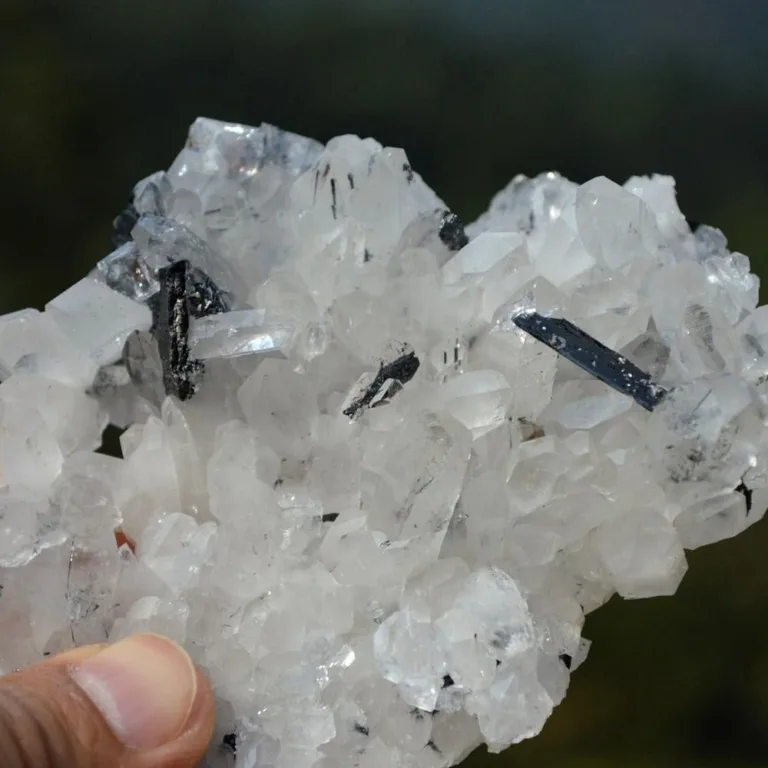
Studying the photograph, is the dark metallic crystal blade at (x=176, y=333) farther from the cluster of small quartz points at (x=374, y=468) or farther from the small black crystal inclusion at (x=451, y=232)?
the small black crystal inclusion at (x=451, y=232)

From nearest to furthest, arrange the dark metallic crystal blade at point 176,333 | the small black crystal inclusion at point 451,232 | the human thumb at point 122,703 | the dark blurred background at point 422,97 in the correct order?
the human thumb at point 122,703 → the dark metallic crystal blade at point 176,333 → the small black crystal inclusion at point 451,232 → the dark blurred background at point 422,97

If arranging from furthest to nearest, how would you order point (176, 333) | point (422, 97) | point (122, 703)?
point (422, 97) → point (176, 333) → point (122, 703)

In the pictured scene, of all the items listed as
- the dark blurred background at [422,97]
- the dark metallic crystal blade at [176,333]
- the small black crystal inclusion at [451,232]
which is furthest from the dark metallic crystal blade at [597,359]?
the dark blurred background at [422,97]

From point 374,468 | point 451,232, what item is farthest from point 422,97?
point 374,468

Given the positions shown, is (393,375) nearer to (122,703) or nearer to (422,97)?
(122,703)

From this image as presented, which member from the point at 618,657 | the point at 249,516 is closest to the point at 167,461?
the point at 249,516

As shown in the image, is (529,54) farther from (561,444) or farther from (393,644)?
(393,644)
